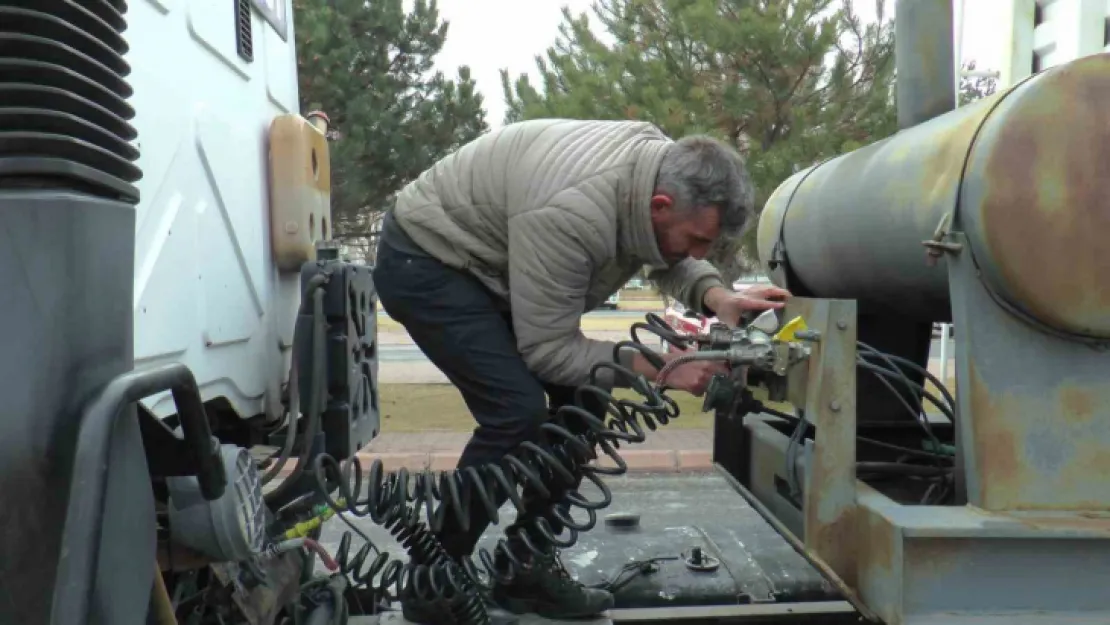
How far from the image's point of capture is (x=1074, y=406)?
6.47 ft

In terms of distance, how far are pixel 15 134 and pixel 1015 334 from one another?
1987mm

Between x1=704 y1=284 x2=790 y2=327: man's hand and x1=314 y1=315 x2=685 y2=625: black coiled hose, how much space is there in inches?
9.5

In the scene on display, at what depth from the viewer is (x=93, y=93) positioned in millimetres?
1137

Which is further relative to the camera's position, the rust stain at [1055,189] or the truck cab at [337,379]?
the rust stain at [1055,189]

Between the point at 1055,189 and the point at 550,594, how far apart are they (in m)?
1.76

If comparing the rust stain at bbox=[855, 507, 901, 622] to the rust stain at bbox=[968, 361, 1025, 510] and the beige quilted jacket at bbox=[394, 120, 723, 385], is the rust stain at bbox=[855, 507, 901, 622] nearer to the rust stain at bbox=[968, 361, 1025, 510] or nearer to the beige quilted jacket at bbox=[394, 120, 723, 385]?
the rust stain at bbox=[968, 361, 1025, 510]

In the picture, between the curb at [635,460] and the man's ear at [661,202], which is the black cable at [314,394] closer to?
the man's ear at [661,202]

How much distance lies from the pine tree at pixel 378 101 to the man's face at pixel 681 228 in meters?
9.24

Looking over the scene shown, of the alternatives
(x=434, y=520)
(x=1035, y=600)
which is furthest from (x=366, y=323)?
(x=1035, y=600)

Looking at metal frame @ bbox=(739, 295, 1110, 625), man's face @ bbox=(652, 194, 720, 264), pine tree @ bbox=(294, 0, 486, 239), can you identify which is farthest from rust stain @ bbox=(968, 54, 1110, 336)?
pine tree @ bbox=(294, 0, 486, 239)

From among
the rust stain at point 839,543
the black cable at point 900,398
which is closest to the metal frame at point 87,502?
the rust stain at point 839,543

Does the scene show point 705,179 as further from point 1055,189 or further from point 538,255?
point 1055,189

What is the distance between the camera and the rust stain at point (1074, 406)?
6.46 feet

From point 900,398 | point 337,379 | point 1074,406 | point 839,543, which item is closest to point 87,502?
point 337,379
